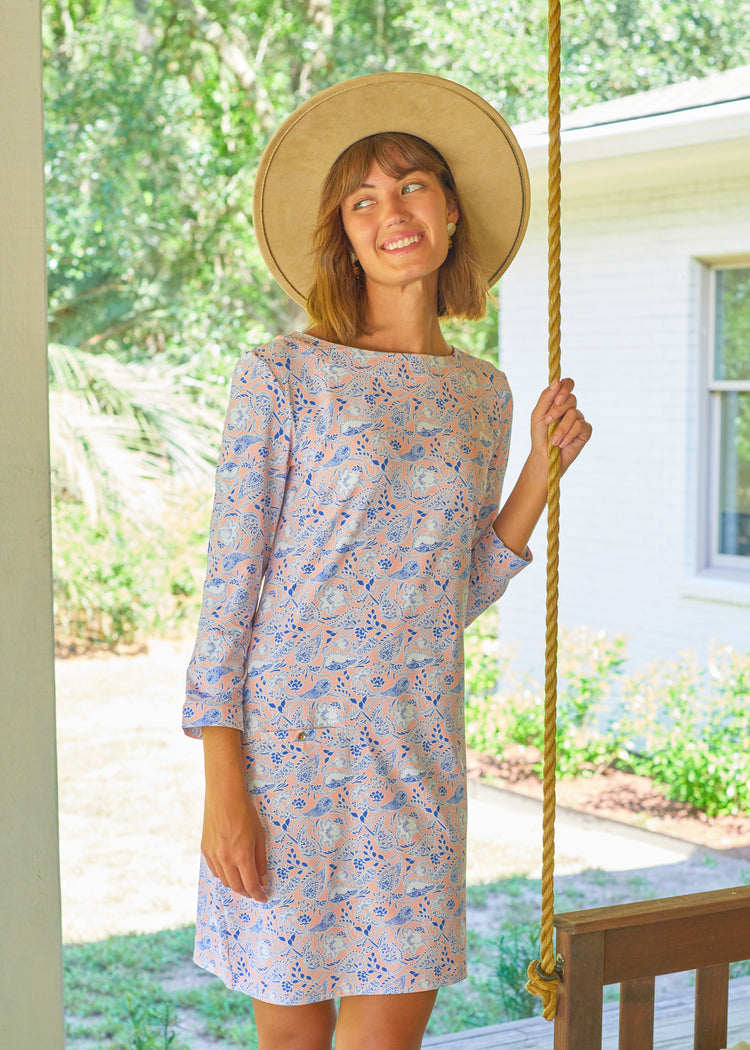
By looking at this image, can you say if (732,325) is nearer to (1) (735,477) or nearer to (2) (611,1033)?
(1) (735,477)

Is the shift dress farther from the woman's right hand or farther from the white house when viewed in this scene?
the white house

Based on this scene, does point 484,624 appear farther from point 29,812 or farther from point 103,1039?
point 29,812

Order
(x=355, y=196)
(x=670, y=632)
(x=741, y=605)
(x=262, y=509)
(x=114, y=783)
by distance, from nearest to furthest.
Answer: (x=262, y=509), (x=355, y=196), (x=741, y=605), (x=670, y=632), (x=114, y=783)

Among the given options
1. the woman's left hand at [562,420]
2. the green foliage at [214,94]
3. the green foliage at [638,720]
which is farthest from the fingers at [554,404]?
the green foliage at [214,94]

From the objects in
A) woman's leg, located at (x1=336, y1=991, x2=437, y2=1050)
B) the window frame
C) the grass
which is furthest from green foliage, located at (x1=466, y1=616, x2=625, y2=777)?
woman's leg, located at (x1=336, y1=991, x2=437, y2=1050)

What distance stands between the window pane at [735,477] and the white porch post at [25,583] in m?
5.27

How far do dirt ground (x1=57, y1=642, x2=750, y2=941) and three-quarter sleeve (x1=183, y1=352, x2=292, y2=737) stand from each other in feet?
12.6

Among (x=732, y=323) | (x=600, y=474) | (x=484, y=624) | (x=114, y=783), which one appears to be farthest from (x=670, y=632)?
(x=484, y=624)

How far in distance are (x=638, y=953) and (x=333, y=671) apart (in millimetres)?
557

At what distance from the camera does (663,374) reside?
6.53 m

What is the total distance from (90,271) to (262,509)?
1128cm

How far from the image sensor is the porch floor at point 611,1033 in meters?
2.85

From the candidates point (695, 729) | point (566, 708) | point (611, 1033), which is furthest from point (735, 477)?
point (611, 1033)

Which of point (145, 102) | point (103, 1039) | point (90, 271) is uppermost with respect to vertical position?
point (145, 102)
